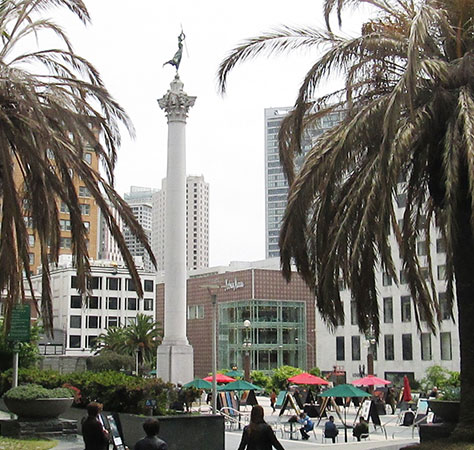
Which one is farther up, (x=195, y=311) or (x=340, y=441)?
(x=195, y=311)

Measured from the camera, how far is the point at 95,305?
97.2 m

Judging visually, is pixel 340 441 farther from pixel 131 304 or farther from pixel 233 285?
pixel 233 285

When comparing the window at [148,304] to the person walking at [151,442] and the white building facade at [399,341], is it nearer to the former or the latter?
the white building facade at [399,341]

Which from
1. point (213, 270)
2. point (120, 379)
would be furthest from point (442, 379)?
point (213, 270)

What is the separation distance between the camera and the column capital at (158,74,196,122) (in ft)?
180

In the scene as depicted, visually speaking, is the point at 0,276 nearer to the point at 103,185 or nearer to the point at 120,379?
the point at 103,185

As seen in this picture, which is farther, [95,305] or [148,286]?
[148,286]

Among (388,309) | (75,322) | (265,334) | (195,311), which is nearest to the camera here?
(388,309)

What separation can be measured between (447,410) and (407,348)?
58030 mm

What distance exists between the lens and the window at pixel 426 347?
73.1 metres

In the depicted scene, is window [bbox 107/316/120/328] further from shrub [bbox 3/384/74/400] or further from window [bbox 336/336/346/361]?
shrub [bbox 3/384/74/400]

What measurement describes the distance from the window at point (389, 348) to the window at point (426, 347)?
3.71 metres

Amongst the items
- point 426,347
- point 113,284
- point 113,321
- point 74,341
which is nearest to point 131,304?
point 113,321

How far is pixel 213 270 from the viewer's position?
116 m
